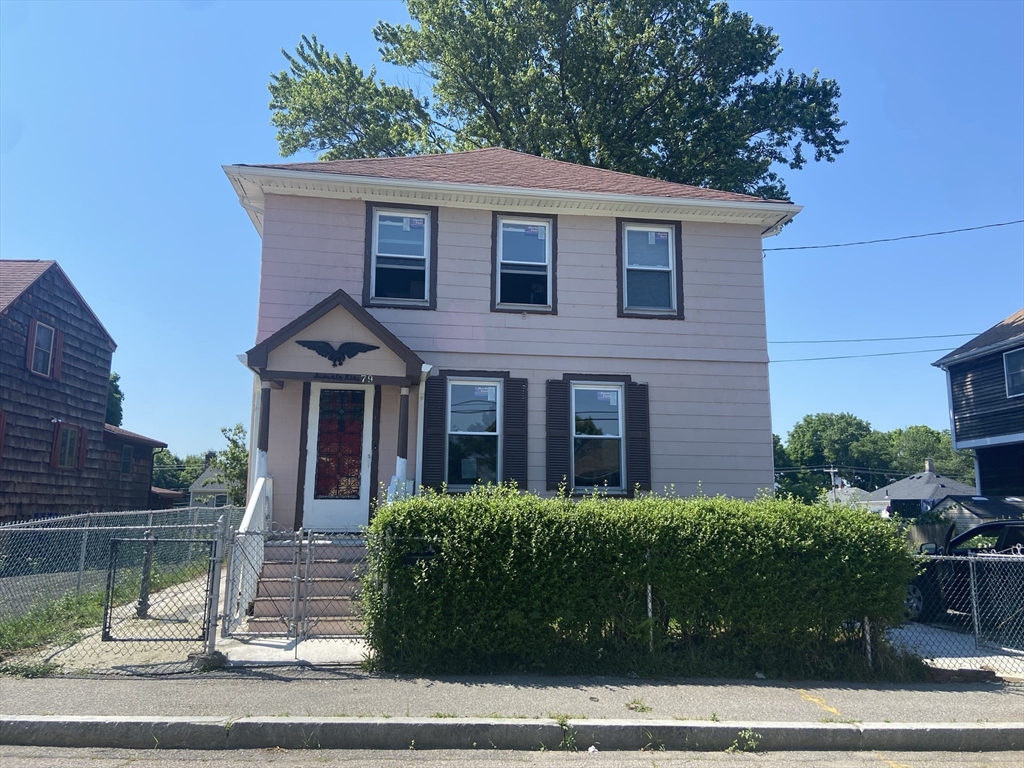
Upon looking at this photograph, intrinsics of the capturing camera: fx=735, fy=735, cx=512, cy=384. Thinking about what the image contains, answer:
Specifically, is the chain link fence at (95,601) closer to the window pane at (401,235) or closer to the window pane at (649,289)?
the window pane at (401,235)

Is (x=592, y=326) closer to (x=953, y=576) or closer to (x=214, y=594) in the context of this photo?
(x=953, y=576)

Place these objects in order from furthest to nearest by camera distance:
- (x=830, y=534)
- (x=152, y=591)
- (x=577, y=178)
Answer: (x=577, y=178)
(x=152, y=591)
(x=830, y=534)

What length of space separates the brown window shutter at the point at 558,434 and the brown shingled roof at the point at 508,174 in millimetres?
3273

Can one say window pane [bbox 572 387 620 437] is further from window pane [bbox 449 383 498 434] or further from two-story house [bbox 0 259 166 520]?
two-story house [bbox 0 259 166 520]

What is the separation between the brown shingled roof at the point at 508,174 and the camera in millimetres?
11680

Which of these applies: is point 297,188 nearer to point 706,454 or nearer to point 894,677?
point 706,454

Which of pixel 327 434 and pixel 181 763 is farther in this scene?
pixel 327 434

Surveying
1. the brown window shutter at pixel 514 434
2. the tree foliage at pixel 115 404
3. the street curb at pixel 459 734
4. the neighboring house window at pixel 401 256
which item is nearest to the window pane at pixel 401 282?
the neighboring house window at pixel 401 256

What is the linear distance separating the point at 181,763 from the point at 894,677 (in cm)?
642

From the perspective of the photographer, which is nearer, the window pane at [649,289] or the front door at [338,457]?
the front door at [338,457]

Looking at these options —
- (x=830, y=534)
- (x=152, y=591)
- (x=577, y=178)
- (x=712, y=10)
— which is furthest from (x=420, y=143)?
(x=830, y=534)

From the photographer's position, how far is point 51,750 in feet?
17.3

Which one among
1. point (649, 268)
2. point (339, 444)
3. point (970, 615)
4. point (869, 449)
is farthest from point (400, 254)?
point (869, 449)

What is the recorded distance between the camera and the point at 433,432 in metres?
11.1
